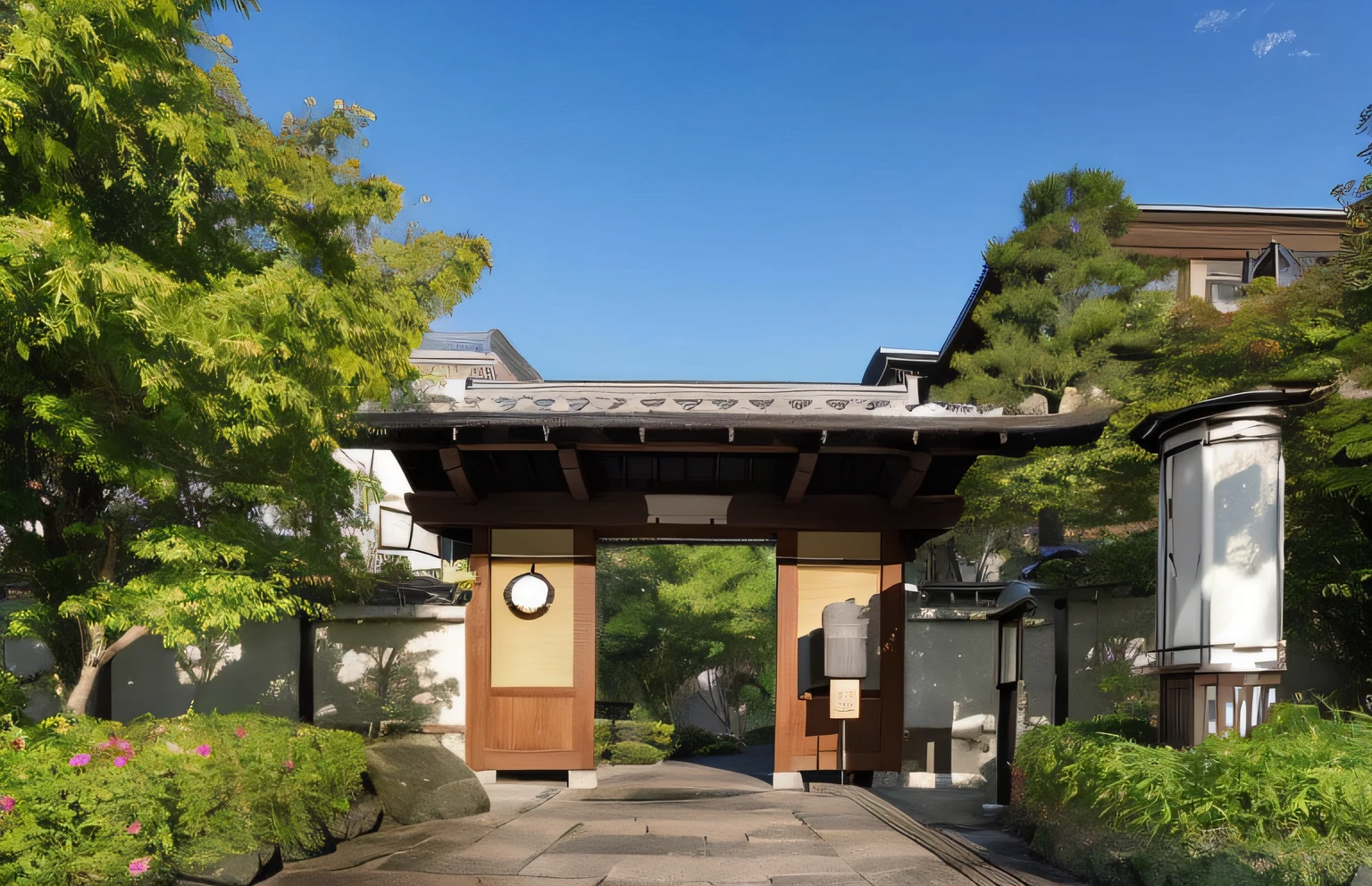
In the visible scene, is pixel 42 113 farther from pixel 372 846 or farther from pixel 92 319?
pixel 372 846

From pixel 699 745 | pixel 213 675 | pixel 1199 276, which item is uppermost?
pixel 1199 276

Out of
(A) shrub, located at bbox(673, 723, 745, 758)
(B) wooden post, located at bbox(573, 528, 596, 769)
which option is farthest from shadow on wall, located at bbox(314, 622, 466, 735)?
(A) shrub, located at bbox(673, 723, 745, 758)

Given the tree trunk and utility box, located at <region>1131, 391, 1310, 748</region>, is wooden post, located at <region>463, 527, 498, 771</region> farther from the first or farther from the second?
utility box, located at <region>1131, 391, 1310, 748</region>

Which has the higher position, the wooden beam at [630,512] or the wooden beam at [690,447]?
the wooden beam at [690,447]

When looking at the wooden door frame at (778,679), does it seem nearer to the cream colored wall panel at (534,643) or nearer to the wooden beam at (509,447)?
the cream colored wall panel at (534,643)

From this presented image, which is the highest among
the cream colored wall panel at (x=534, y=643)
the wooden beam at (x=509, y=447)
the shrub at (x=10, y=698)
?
the wooden beam at (x=509, y=447)

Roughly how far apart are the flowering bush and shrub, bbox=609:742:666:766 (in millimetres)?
8957

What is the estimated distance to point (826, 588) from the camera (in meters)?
10.4

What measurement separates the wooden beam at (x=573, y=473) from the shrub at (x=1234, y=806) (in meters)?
5.21

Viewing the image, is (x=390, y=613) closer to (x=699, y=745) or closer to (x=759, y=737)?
(x=699, y=745)

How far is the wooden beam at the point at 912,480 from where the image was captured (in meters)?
9.27

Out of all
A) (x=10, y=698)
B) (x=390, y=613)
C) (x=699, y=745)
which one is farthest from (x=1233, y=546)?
(x=699, y=745)

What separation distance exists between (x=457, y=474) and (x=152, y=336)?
4.40 metres

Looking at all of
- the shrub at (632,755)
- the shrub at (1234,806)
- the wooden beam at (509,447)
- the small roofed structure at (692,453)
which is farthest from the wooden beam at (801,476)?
the shrub at (632,755)
